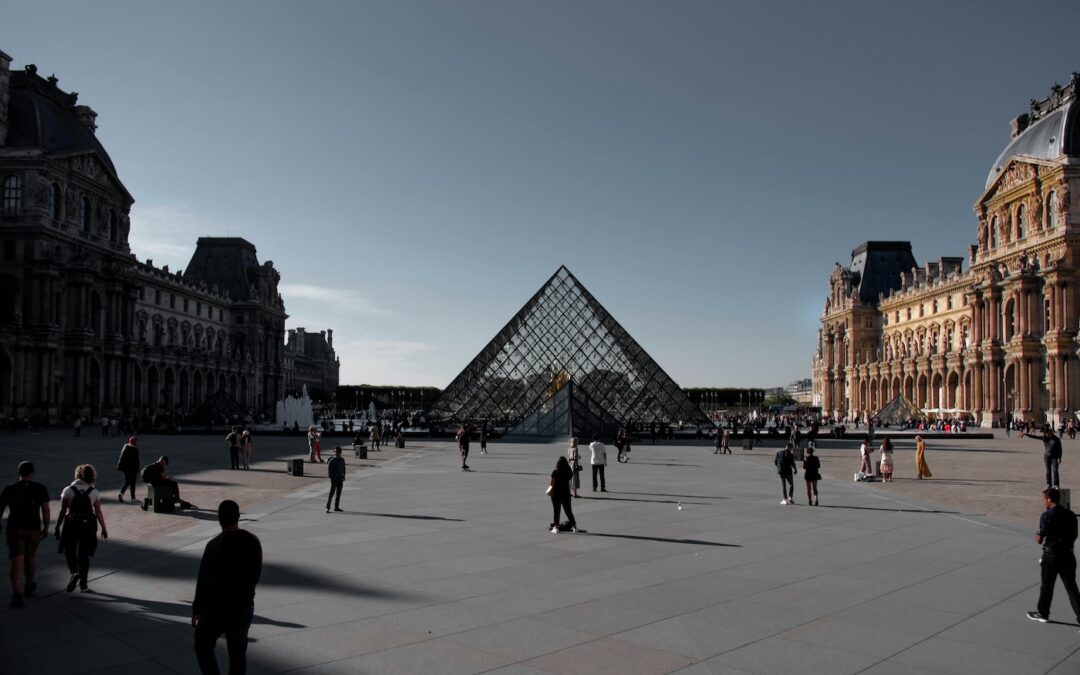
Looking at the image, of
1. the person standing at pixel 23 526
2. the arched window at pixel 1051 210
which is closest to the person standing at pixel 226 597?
the person standing at pixel 23 526

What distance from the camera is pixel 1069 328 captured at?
47.1 meters

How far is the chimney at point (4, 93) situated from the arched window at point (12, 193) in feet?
7.18

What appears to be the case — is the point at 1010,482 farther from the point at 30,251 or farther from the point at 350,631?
the point at 30,251

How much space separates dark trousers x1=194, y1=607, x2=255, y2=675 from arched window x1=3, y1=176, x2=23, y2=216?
52247mm

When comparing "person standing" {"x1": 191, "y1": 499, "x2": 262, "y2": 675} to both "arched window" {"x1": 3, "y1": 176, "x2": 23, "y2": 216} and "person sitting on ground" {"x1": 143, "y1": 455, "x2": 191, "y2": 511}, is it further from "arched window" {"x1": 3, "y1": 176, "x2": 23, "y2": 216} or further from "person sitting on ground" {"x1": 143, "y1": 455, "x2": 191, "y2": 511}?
"arched window" {"x1": 3, "y1": 176, "x2": 23, "y2": 216}

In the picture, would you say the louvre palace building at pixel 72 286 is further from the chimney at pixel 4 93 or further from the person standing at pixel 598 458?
the person standing at pixel 598 458

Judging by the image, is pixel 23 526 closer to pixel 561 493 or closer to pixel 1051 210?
pixel 561 493

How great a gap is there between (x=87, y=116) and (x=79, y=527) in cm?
6050

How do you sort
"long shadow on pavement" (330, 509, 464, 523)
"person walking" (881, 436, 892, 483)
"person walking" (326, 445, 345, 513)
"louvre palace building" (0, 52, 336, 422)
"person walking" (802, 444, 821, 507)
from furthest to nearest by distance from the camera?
"louvre palace building" (0, 52, 336, 422), "person walking" (881, 436, 892, 483), "person walking" (802, 444, 821, 507), "person walking" (326, 445, 345, 513), "long shadow on pavement" (330, 509, 464, 523)

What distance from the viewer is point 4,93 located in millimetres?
47500

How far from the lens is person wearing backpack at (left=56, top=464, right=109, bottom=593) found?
6.84m

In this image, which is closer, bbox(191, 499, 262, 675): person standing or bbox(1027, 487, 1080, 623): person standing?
bbox(191, 499, 262, 675): person standing

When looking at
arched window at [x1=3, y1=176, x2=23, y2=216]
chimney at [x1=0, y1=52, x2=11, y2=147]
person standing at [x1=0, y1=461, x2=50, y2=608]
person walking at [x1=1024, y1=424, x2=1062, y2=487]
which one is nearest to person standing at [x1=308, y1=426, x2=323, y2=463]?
person standing at [x1=0, y1=461, x2=50, y2=608]

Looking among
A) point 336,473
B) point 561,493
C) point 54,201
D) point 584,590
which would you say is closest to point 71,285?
point 54,201
